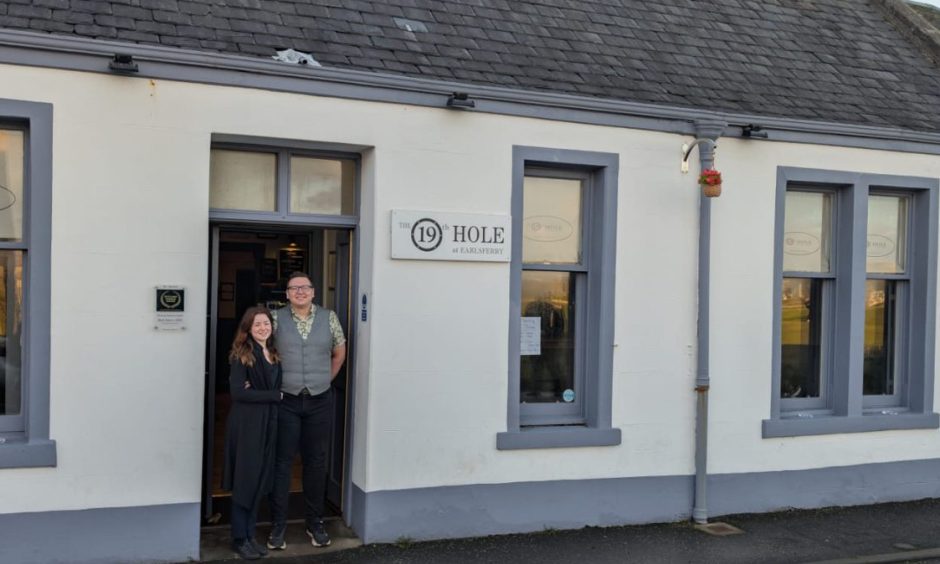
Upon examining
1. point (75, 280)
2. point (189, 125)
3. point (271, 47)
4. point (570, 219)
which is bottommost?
point (75, 280)

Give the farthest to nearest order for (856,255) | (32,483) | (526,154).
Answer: (856,255) < (526,154) < (32,483)

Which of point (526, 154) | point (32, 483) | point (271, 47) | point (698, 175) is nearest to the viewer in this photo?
point (32, 483)

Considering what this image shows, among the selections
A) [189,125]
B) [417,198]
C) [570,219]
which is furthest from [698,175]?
[189,125]

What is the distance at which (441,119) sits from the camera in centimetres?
718

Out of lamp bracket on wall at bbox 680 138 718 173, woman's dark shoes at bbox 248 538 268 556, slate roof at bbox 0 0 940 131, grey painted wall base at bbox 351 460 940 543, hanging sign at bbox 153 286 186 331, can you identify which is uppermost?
slate roof at bbox 0 0 940 131

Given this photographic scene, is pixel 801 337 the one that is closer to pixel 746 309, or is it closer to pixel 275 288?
pixel 746 309

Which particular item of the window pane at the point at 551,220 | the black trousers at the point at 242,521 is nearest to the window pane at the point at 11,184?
the black trousers at the point at 242,521

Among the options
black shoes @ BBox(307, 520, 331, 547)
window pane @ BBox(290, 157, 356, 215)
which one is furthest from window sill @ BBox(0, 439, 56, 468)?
window pane @ BBox(290, 157, 356, 215)

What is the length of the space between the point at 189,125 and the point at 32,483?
8.31 ft

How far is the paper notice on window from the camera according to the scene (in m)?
7.75

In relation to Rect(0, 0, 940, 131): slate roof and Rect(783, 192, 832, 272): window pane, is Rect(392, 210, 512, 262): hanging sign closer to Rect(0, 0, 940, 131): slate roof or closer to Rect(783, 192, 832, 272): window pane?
Rect(0, 0, 940, 131): slate roof

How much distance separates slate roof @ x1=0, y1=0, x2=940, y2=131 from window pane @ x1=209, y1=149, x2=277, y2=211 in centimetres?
76

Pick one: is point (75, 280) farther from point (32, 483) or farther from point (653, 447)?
point (653, 447)

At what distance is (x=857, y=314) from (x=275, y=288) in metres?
5.62
